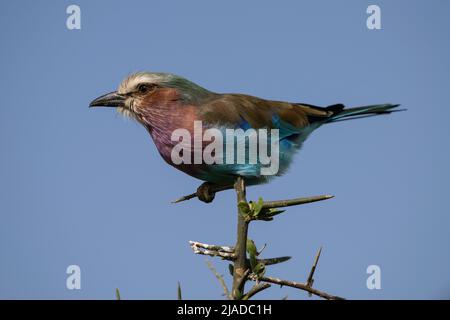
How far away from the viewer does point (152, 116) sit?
506 cm

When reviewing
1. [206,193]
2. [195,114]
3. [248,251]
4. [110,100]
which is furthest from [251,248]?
[110,100]

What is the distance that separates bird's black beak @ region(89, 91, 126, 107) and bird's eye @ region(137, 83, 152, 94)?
145 millimetres

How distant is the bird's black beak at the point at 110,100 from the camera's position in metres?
4.96

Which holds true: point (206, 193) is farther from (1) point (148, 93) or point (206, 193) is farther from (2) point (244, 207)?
(2) point (244, 207)

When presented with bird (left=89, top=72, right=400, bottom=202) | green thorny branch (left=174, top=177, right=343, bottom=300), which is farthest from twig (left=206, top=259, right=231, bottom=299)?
bird (left=89, top=72, right=400, bottom=202)

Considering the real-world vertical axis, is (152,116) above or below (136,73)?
below

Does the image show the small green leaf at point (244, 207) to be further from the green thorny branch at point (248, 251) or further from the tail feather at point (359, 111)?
the tail feather at point (359, 111)

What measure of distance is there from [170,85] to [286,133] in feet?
3.33

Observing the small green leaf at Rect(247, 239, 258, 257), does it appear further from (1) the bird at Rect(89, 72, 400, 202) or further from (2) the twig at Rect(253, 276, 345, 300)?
(1) the bird at Rect(89, 72, 400, 202)

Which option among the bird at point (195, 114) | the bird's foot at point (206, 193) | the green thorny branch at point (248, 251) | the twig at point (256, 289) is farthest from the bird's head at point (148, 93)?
the twig at point (256, 289)

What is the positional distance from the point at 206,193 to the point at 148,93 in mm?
1042
